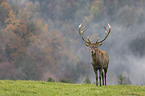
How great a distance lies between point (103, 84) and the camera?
57.8 feet

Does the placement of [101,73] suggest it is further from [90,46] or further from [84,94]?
[84,94]

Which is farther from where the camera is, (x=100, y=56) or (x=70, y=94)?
(x=100, y=56)

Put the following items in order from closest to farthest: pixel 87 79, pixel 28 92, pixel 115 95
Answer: pixel 115 95 < pixel 28 92 < pixel 87 79

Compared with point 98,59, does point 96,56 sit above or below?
above

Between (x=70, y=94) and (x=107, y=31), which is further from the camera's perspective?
(x=107, y=31)

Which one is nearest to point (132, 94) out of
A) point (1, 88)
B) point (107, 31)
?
point (107, 31)

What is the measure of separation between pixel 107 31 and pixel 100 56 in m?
2.41

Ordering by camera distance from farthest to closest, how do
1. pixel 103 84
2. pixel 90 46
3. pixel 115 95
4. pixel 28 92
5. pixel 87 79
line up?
pixel 87 79
pixel 103 84
pixel 90 46
pixel 28 92
pixel 115 95

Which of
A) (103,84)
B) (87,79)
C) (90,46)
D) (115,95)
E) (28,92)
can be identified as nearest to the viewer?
(115,95)

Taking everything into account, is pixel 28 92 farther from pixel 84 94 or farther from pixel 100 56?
pixel 100 56

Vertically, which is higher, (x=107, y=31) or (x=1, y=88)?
(x=107, y=31)

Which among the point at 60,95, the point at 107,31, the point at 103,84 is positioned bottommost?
the point at 60,95

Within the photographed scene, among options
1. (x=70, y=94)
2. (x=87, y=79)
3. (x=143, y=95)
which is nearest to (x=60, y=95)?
(x=70, y=94)

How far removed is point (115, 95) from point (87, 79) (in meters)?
25.8
